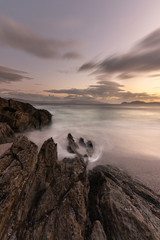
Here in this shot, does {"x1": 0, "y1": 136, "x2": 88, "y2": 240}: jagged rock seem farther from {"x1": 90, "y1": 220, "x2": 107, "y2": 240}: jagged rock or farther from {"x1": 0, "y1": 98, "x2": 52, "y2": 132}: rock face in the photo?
{"x1": 0, "y1": 98, "x2": 52, "y2": 132}: rock face

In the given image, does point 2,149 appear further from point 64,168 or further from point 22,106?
point 22,106

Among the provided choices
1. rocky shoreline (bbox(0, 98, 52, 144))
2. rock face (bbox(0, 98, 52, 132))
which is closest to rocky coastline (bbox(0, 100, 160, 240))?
rocky shoreline (bbox(0, 98, 52, 144))

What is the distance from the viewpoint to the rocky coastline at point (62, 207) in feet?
13.5

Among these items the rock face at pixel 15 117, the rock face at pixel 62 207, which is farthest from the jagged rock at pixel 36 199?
the rock face at pixel 15 117

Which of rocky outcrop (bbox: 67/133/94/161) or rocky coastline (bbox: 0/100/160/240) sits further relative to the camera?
rocky outcrop (bbox: 67/133/94/161)

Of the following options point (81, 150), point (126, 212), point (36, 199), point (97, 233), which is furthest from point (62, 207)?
point (81, 150)

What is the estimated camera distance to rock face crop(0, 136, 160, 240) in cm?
411

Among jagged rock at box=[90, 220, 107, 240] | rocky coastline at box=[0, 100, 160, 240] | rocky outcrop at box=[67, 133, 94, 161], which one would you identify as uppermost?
rocky coastline at box=[0, 100, 160, 240]

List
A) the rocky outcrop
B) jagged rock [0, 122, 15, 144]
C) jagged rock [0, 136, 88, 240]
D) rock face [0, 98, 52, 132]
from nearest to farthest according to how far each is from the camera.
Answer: jagged rock [0, 136, 88, 240]
jagged rock [0, 122, 15, 144]
the rocky outcrop
rock face [0, 98, 52, 132]

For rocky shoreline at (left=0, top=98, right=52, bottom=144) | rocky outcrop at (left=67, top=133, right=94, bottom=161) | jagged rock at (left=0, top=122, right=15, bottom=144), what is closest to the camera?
jagged rock at (left=0, top=122, right=15, bottom=144)

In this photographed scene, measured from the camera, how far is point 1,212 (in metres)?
3.91

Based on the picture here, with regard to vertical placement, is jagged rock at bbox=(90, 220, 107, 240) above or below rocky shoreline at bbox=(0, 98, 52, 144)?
below

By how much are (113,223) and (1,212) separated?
510cm

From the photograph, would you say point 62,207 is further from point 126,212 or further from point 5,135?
point 5,135
